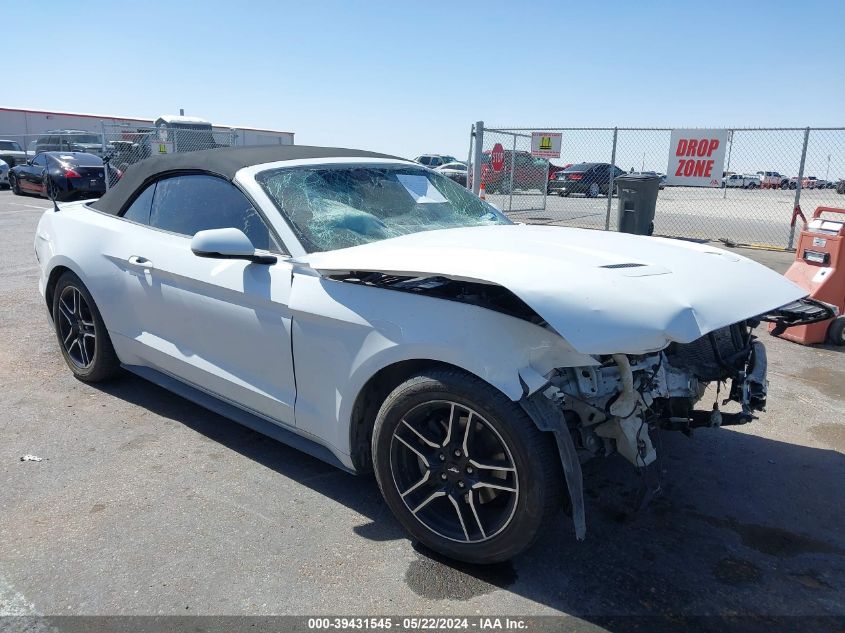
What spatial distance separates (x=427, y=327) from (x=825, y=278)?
192 inches

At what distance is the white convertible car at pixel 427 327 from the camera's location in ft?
7.57

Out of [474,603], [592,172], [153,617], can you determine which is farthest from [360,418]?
[592,172]

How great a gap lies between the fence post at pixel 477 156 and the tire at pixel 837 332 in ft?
26.1

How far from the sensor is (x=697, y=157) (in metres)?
12.3

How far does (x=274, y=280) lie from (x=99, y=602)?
1459mm

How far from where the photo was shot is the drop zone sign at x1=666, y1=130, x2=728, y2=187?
12062 millimetres

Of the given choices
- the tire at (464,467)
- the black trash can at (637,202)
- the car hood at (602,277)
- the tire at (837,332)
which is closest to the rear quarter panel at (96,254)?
the car hood at (602,277)

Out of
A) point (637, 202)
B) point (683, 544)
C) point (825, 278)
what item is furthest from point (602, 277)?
point (637, 202)

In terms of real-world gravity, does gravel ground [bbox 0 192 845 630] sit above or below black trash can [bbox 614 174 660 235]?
below

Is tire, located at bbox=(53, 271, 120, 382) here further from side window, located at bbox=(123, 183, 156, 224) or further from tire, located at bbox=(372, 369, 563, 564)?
tire, located at bbox=(372, 369, 563, 564)

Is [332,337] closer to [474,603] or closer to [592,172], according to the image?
[474,603]

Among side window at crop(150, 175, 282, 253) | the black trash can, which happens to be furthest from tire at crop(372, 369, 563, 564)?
the black trash can

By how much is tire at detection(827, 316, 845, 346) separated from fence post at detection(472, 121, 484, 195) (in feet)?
26.1

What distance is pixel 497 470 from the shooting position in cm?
245
